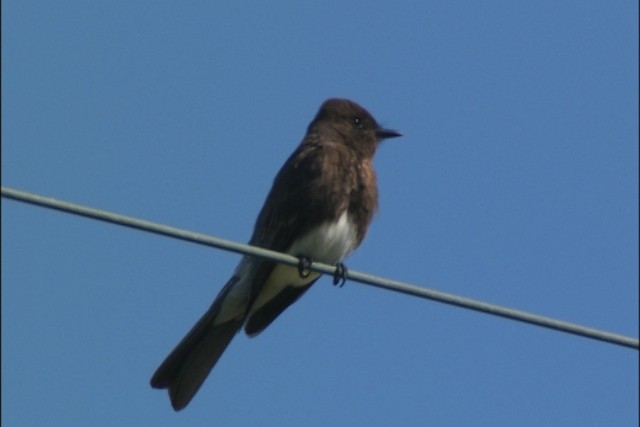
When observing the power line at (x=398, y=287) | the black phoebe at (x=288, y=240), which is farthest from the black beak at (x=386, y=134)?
the power line at (x=398, y=287)

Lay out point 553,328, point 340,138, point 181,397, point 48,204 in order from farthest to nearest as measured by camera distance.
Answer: point 340,138 < point 181,397 < point 553,328 < point 48,204

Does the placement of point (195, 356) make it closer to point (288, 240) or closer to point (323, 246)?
point (288, 240)

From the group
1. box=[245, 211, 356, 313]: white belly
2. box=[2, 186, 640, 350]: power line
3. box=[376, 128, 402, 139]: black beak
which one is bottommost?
box=[2, 186, 640, 350]: power line

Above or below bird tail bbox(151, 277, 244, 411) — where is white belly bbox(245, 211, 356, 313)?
above

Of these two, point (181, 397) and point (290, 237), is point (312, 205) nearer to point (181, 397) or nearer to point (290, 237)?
point (290, 237)

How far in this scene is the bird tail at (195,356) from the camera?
8.41 metres

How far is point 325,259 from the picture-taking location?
8430 millimetres

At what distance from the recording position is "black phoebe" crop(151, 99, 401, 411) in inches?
332

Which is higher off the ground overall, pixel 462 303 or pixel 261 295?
pixel 261 295

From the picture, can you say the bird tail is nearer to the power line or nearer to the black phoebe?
the black phoebe

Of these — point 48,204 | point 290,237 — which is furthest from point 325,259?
point 48,204

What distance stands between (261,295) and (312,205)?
71 centimetres

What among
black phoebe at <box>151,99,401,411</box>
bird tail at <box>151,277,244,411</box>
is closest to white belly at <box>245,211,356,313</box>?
black phoebe at <box>151,99,401,411</box>

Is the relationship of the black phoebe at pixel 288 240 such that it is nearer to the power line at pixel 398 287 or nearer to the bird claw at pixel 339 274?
the bird claw at pixel 339 274
